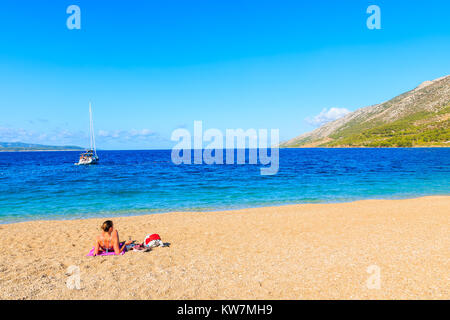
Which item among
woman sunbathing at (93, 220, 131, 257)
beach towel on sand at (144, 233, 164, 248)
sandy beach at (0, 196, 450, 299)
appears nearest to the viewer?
sandy beach at (0, 196, 450, 299)

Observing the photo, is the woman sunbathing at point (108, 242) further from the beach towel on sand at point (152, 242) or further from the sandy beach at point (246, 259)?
the beach towel on sand at point (152, 242)

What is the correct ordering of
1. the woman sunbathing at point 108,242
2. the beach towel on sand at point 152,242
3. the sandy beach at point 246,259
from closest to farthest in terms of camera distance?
the sandy beach at point 246,259
the woman sunbathing at point 108,242
the beach towel on sand at point 152,242

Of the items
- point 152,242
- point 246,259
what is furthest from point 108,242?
point 246,259

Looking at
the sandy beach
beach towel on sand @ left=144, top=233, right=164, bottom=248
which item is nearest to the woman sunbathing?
the sandy beach

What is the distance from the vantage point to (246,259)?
979 cm

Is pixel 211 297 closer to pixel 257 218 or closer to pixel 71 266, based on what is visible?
pixel 71 266

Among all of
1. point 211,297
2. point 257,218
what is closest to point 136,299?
point 211,297

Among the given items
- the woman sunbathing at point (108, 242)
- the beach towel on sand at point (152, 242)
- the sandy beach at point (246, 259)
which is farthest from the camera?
the beach towel on sand at point (152, 242)

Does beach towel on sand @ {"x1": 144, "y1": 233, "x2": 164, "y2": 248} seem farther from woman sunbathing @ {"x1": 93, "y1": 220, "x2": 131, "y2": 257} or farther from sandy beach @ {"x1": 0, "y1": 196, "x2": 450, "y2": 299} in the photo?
woman sunbathing @ {"x1": 93, "y1": 220, "x2": 131, "y2": 257}

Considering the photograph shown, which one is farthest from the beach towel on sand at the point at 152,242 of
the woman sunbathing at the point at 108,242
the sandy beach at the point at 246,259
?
the woman sunbathing at the point at 108,242

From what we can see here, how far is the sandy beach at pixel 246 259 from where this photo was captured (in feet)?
23.4

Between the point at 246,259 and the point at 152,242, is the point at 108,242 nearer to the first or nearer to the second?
the point at 152,242

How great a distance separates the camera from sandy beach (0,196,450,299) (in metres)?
7.14

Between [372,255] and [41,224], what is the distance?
19.4m
